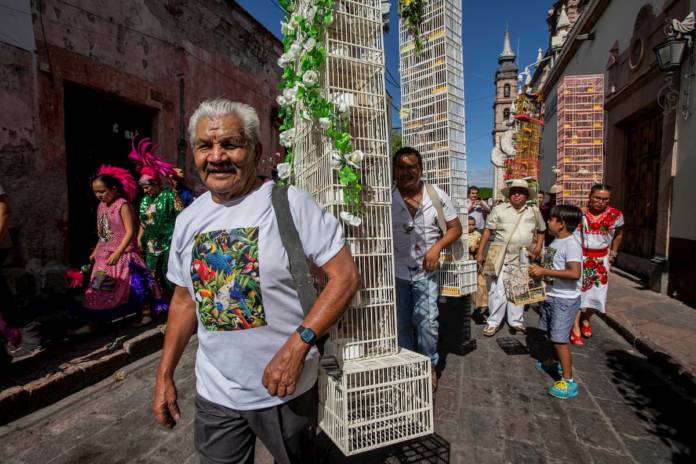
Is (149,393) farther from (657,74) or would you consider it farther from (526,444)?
(657,74)

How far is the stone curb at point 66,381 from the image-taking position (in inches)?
132

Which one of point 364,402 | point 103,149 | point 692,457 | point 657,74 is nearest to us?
point 364,402

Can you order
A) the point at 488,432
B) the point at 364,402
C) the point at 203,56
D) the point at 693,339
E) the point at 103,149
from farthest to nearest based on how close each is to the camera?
the point at 203,56 < the point at 103,149 < the point at 693,339 < the point at 488,432 < the point at 364,402

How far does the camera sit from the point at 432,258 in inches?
136

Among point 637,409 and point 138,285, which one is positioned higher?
point 138,285

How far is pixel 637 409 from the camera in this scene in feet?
11.4

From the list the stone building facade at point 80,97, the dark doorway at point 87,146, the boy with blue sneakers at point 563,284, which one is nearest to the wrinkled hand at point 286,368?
the boy with blue sneakers at point 563,284

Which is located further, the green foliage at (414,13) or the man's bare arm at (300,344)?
the green foliage at (414,13)

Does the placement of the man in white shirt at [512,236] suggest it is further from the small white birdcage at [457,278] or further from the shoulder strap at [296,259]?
the shoulder strap at [296,259]

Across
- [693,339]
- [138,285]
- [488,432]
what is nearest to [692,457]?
[488,432]

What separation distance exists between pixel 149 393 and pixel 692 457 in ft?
14.6

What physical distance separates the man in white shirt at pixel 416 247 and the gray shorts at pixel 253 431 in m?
1.99

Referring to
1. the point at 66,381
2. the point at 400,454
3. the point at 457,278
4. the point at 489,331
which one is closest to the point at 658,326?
the point at 489,331

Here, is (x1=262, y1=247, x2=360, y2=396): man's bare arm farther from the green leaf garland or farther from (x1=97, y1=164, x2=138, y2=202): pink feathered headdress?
Answer: (x1=97, y1=164, x2=138, y2=202): pink feathered headdress
